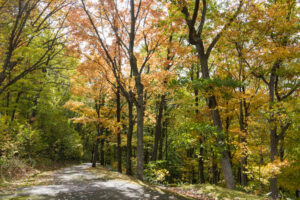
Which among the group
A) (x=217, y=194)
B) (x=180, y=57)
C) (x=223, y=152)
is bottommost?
(x=217, y=194)

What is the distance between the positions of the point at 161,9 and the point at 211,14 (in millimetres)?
2623

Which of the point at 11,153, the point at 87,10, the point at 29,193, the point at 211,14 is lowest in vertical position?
the point at 29,193

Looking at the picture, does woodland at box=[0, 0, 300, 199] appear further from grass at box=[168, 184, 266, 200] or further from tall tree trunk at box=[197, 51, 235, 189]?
grass at box=[168, 184, 266, 200]

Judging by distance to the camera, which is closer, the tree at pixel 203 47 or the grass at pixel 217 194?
the grass at pixel 217 194

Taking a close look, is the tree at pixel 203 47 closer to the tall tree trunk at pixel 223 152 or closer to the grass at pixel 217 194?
the tall tree trunk at pixel 223 152

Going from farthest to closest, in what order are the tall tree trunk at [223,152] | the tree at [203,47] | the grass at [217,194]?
the tall tree trunk at [223,152], the tree at [203,47], the grass at [217,194]

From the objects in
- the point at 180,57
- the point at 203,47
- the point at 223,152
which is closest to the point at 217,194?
the point at 223,152

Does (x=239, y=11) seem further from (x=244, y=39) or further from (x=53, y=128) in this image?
(x=53, y=128)

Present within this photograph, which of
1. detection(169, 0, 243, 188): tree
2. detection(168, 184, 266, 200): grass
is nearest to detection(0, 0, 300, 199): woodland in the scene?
detection(169, 0, 243, 188): tree

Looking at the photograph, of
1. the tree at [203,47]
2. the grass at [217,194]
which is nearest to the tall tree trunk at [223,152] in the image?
the tree at [203,47]

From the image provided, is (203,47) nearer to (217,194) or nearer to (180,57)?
(180,57)

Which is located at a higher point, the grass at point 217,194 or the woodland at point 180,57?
the woodland at point 180,57

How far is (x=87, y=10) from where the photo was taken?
33.0 feet

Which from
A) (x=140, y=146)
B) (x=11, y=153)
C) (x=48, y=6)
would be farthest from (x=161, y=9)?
(x=11, y=153)
